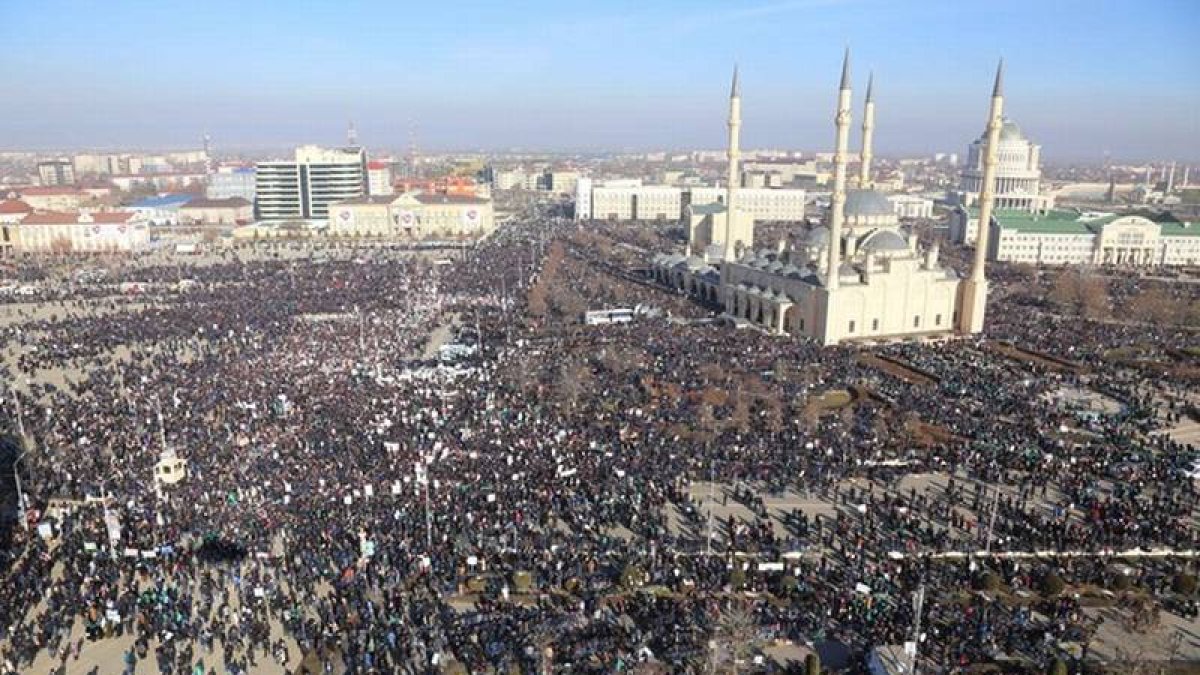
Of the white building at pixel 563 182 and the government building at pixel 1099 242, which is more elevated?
the white building at pixel 563 182

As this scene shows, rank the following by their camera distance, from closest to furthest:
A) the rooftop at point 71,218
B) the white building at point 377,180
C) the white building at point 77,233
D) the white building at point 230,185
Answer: the white building at point 77,233 < the rooftop at point 71,218 < the white building at point 377,180 < the white building at point 230,185

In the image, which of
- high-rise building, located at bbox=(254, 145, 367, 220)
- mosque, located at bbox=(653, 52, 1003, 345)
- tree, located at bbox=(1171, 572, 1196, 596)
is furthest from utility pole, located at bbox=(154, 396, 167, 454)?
high-rise building, located at bbox=(254, 145, 367, 220)

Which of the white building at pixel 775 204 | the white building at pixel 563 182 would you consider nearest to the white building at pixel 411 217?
the white building at pixel 775 204

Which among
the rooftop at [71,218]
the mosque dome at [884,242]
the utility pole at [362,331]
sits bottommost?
the utility pole at [362,331]

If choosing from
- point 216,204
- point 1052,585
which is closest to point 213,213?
point 216,204

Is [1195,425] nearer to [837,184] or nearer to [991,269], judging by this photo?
[837,184]

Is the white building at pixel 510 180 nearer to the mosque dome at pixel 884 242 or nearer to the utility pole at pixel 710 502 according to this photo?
the mosque dome at pixel 884 242

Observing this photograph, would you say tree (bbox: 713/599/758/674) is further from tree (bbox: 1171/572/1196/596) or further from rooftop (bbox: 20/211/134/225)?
rooftop (bbox: 20/211/134/225)
